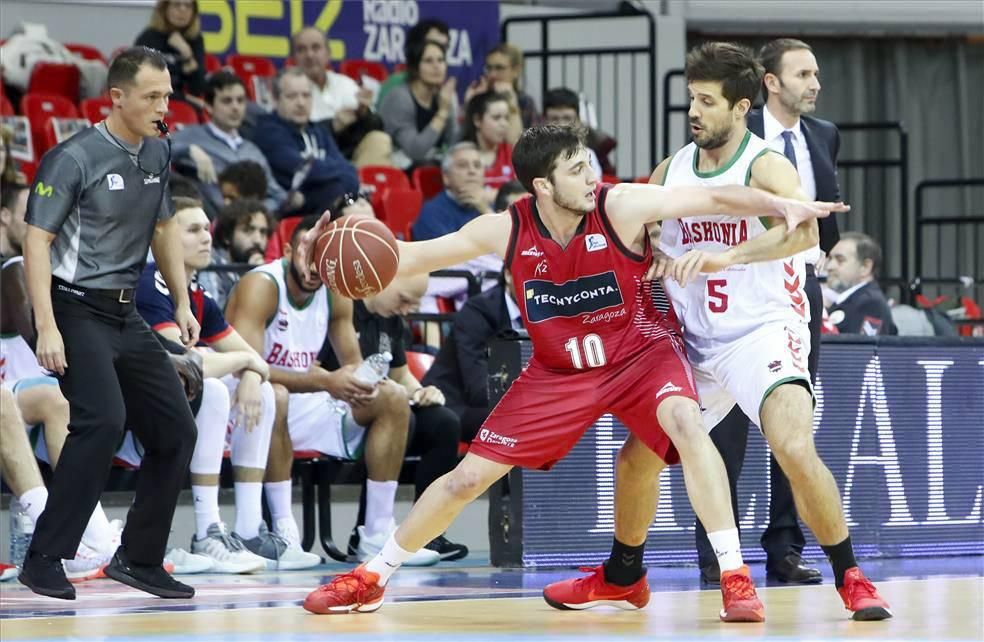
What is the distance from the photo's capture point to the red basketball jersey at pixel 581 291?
Answer: 5.76 metres

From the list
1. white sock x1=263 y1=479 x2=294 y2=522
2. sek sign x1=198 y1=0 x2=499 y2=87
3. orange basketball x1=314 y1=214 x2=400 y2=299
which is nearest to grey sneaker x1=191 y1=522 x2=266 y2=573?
white sock x1=263 y1=479 x2=294 y2=522

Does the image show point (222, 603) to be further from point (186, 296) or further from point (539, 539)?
point (539, 539)

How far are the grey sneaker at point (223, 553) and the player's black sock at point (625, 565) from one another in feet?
6.77

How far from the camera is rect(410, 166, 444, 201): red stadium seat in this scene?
12180 mm

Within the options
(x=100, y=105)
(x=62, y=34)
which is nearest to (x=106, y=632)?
(x=100, y=105)

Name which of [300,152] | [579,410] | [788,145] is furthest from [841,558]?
[300,152]

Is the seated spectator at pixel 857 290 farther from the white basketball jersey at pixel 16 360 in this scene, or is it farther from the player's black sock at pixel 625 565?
the white basketball jersey at pixel 16 360

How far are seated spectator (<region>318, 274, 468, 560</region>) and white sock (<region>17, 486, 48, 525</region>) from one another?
6.40ft

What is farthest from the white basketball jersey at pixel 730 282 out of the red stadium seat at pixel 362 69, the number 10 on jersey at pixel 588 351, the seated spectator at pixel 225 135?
the red stadium seat at pixel 362 69

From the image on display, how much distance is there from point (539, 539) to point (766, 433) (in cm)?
207

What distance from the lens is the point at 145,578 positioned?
623 centimetres

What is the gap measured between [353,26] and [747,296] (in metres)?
9.17

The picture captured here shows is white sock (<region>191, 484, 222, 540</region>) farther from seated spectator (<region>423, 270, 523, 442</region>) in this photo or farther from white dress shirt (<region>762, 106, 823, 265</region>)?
white dress shirt (<region>762, 106, 823, 265</region>)

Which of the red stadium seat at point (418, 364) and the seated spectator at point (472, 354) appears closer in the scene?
the seated spectator at point (472, 354)
